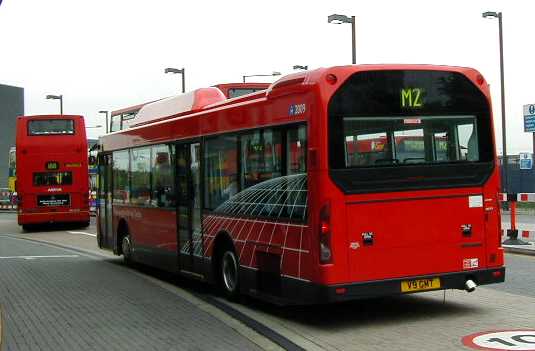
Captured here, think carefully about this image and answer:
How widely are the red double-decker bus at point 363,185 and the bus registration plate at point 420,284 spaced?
0.5 inches

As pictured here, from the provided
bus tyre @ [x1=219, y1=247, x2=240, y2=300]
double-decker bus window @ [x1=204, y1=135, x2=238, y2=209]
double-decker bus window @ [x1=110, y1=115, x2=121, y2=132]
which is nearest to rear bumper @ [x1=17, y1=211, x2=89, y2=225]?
double-decker bus window @ [x1=110, y1=115, x2=121, y2=132]

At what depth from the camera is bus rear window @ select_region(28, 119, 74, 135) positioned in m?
28.3

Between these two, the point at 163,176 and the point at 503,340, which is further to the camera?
the point at 163,176

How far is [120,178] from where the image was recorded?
14.6 m

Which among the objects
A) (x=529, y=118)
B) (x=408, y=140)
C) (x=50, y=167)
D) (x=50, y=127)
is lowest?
(x=408, y=140)

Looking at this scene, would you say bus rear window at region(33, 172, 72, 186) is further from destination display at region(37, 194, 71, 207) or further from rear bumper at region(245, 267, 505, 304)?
rear bumper at region(245, 267, 505, 304)

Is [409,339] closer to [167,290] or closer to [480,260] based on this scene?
[480,260]

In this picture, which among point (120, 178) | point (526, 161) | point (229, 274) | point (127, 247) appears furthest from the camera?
point (526, 161)

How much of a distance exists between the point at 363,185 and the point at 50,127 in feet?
74.4

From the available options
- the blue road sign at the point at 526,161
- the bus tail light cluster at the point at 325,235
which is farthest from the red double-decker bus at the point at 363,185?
the blue road sign at the point at 526,161

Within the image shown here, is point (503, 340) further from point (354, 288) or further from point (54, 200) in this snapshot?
point (54, 200)

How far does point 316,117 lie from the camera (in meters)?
7.67

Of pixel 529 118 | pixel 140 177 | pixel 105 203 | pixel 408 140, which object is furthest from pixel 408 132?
pixel 529 118

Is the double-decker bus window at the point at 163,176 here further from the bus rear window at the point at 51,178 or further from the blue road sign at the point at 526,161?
the blue road sign at the point at 526,161
